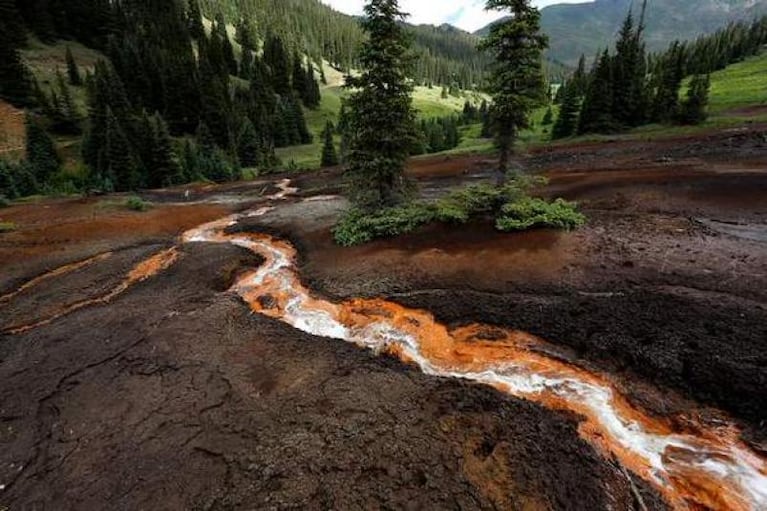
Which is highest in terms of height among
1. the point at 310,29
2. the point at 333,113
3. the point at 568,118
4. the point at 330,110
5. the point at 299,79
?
the point at 310,29

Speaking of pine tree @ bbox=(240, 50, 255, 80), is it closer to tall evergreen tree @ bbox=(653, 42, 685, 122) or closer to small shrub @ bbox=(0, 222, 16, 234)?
small shrub @ bbox=(0, 222, 16, 234)

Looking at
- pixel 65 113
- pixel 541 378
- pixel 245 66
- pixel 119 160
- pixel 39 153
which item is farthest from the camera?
pixel 245 66

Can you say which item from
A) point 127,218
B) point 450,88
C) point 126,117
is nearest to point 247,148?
point 126,117

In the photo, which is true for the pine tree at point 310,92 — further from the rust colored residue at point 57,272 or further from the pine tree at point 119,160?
the rust colored residue at point 57,272

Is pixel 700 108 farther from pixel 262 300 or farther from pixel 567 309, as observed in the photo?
pixel 262 300

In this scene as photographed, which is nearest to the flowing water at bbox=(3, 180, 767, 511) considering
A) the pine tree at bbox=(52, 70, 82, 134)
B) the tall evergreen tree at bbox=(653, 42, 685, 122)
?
the tall evergreen tree at bbox=(653, 42, 685, 122)

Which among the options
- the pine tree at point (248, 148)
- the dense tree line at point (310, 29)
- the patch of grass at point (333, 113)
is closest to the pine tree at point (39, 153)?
the pine tree at point (248, 148)

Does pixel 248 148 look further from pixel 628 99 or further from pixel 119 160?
pixel 628 99

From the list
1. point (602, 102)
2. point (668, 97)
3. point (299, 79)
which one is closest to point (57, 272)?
point (602, 102)
